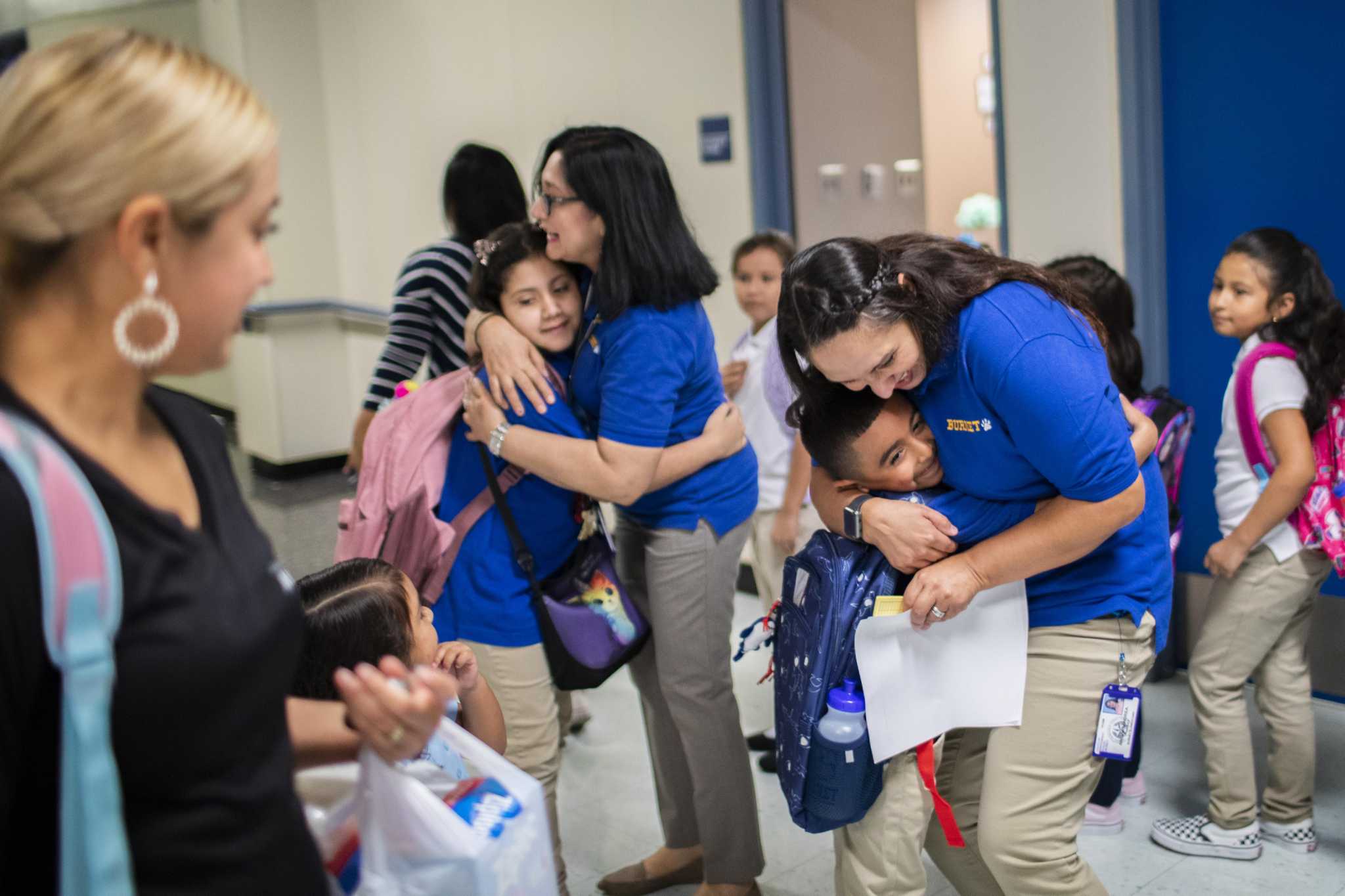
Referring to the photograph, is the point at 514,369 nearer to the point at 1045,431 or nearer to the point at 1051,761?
the point at 1045,431

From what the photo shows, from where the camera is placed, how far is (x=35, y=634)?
2.82ft

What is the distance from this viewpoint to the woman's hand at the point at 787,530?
3.37 metres

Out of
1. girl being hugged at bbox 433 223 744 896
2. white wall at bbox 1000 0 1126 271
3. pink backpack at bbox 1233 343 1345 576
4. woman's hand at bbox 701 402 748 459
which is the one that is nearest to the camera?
girl being hugged at bbox 433 223 744 896

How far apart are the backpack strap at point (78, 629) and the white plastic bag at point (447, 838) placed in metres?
0.29

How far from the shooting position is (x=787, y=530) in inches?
133

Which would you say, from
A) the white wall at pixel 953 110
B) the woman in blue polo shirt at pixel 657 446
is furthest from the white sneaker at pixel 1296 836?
the white wall at pixel 953 110

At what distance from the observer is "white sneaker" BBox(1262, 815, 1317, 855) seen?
2795 millimetres

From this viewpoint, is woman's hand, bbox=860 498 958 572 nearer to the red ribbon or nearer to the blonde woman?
the red ribbon

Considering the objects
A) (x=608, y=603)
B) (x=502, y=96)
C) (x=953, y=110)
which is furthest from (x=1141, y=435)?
(x=953, y=110)

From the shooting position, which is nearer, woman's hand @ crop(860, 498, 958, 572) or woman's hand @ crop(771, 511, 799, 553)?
woman's hand @ crop(860, 498, 958, 572)

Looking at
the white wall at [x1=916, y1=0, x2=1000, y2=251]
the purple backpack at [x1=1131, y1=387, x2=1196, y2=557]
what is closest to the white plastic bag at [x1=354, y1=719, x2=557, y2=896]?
the purple backpack at [x1=1131, y1=387, x2=1196, y2=557]

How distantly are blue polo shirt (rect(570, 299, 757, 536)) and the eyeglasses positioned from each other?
23 centimetres

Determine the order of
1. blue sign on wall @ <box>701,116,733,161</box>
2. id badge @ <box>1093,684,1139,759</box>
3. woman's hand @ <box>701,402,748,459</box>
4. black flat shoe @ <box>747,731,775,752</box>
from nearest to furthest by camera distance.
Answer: id badge @ <box>1093,684,1139,759</box>, woman's hand @ <box>701,402,748,459</box>, black flat shoe @ <box>747,731,775,752</box>, blue sign on wall @ <box>701,116,733,161</box>

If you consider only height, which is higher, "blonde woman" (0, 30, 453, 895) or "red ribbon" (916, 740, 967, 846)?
"blonde woman" (0, 30, 453, 895)
